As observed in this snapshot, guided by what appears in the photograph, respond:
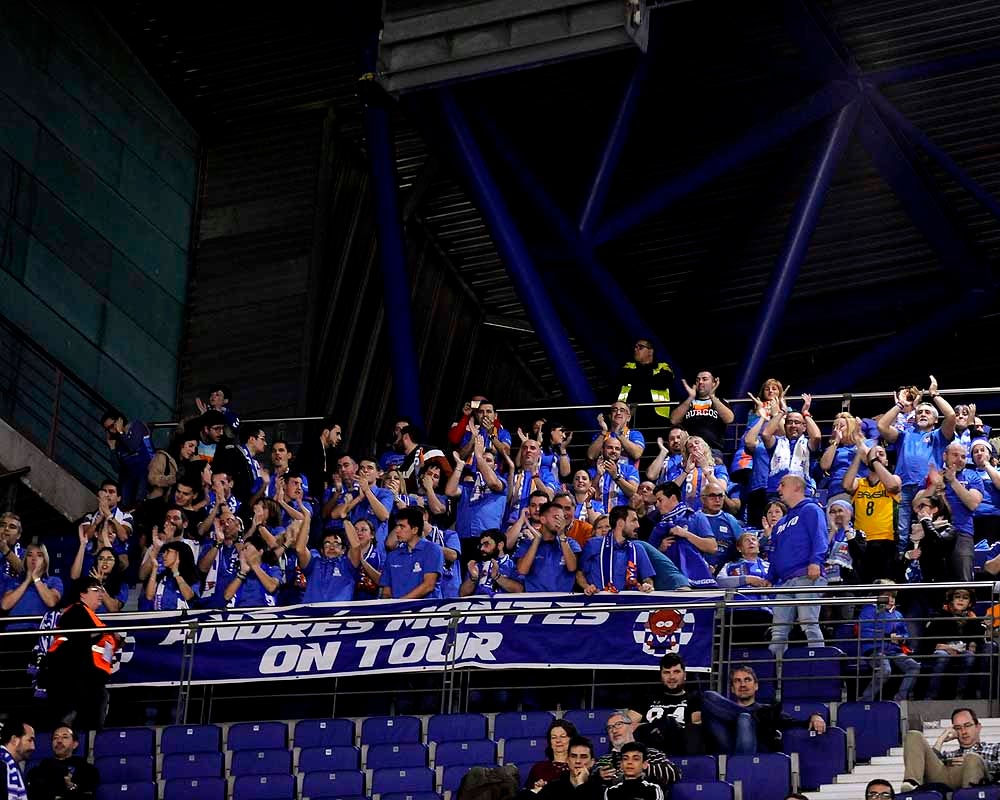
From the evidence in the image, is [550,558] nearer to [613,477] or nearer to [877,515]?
[613,477]

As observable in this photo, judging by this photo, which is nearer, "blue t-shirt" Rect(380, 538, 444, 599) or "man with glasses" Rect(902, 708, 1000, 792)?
"man with glasses" Rect(902, 708, 1000, 792)

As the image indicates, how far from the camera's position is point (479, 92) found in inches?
1001

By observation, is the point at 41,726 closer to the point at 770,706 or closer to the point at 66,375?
the point at 770,706

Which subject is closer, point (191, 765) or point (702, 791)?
point (702, 791)

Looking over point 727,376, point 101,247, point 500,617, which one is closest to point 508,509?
point 500,617

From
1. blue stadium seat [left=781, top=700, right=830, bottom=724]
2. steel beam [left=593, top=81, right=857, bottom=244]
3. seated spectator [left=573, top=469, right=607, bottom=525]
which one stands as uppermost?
steel beam [left=593, top=81, right=857, bottom=244]

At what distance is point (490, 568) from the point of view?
16.8 m

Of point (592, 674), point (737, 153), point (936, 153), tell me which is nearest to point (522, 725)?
point (592, 674)

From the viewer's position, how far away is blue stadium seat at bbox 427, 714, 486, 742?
14.7 metres

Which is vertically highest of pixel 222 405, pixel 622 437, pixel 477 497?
pixel 222 405

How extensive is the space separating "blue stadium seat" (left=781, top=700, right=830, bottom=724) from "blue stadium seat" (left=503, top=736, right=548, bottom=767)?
5.64 feet

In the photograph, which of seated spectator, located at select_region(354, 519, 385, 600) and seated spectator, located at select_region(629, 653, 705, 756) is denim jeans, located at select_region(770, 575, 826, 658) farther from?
seated spectator, located at select_region(354, 519, 385, 600)

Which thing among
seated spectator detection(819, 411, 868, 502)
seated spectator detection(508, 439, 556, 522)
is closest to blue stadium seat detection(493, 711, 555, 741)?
seated spectator detection(508, 439, 556, 522)

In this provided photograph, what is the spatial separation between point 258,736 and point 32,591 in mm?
3279
